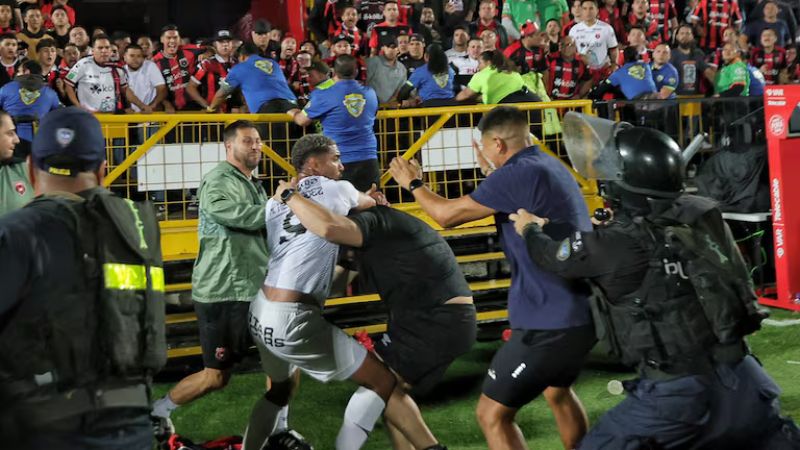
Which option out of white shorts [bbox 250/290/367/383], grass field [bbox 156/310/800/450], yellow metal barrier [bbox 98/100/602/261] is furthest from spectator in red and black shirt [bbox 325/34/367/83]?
white shorts [bbox 250/290/367/383]

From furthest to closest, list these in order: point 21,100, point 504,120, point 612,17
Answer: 1. point 612,17
2. point 21,100
3. point 504,120

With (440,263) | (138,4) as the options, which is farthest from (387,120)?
(138,4)

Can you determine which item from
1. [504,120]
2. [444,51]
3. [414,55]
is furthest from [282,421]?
[444,51]

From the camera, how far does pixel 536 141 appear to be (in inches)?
352

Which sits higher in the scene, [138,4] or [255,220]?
[138,4]

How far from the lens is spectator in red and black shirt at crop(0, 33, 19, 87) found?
1032cm

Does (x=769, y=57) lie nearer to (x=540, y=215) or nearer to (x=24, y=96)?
(x=24, y=96)

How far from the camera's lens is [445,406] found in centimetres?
739

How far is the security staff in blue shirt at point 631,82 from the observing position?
12.3 meters

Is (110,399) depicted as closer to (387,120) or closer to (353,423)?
(353,423)

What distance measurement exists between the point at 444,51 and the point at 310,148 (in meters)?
7.02

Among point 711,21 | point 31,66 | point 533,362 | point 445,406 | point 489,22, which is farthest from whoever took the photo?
point 711,21

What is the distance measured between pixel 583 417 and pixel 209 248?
8.53 feet

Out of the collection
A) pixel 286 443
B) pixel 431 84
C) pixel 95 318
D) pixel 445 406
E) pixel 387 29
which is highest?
pixel 387 29
